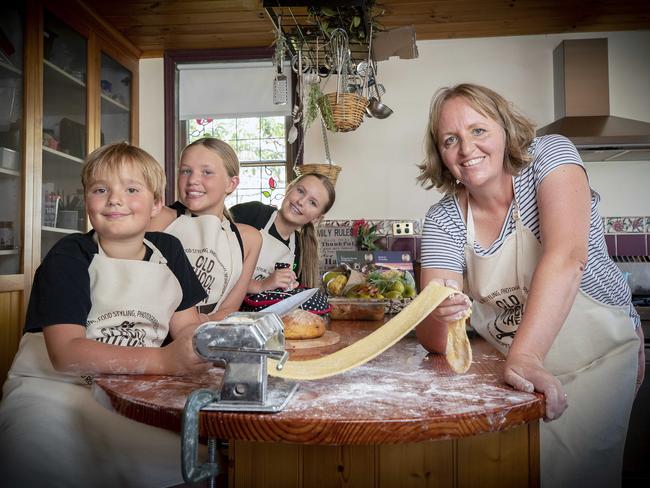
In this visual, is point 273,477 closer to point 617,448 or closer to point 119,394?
point 119,394

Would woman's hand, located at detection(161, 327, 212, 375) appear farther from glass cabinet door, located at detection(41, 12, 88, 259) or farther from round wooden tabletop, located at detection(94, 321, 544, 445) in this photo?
glass cabinet door, located at detection(41, 12, 88, 259)

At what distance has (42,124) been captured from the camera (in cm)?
286

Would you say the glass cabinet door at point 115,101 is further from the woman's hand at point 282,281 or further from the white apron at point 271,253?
the woman's hand at point 282,281

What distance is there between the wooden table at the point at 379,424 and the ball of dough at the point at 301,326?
113mm

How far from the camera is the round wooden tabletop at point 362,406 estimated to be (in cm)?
66

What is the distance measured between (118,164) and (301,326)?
56 centimetres

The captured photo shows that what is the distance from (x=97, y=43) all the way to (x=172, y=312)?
2808 millimetres

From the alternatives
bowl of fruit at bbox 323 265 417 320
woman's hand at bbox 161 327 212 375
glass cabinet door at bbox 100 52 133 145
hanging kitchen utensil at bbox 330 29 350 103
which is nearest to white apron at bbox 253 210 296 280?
bowl of fruit at bbox 323 265 417 320

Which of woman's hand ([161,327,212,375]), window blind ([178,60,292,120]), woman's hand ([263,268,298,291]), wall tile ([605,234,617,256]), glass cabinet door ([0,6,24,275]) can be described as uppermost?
window blind ([178,60,292,120])

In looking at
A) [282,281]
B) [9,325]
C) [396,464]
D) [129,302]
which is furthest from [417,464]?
[9,325]

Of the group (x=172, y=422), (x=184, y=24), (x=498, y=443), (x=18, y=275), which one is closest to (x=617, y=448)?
(x=498, y=443)

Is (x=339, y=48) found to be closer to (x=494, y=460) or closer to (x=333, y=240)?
Answer: (x=333, y=240)

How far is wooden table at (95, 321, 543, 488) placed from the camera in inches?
26.1

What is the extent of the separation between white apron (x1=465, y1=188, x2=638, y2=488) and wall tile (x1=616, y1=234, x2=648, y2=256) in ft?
8.22
